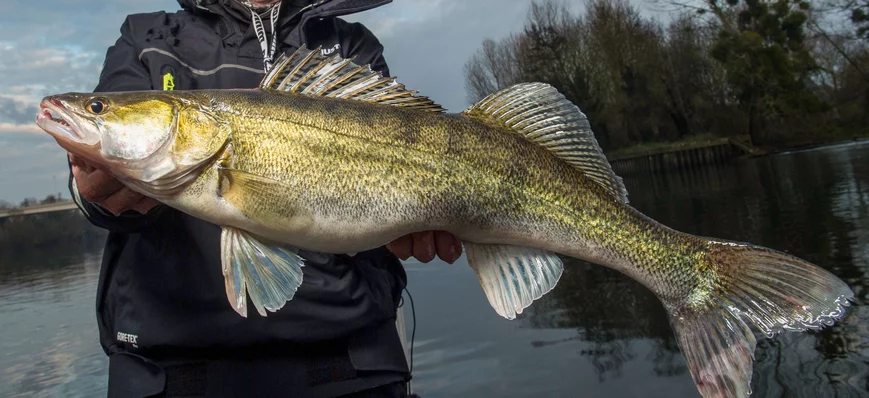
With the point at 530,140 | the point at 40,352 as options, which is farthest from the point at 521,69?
the point at 530,140

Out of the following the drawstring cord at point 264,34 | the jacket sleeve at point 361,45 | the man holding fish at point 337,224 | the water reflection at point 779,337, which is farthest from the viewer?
the water reflection at point 779,337

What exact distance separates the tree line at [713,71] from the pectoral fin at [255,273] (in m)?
47.9

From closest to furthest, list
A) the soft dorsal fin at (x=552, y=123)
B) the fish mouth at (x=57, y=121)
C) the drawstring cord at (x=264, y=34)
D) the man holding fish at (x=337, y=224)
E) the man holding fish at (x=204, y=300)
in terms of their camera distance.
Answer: the fish mouth at (x=57, y=121), the man holding fish at (x=337, y=224), the man holding fish at (x=204, y=300), the soft dorsal fin at (x=552, y=123), the drawstring cord at (x=264, y=34)

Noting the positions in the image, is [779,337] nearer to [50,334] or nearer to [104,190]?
[104,190]

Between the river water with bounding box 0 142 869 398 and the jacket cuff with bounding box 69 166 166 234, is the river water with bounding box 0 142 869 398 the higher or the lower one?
the lower one

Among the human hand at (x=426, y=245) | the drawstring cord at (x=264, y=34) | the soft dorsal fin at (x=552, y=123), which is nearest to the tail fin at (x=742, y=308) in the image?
the soft dorsal fin at (x=552, y=123)

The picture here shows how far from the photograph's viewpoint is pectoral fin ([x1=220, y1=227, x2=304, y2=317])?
2174mm

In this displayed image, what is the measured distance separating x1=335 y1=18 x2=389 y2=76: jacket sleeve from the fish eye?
4.50ft

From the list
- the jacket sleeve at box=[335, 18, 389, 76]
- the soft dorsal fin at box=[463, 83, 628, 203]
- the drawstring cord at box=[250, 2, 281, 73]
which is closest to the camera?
the soft dorsal fin at box=[463, 83, 628, 203]

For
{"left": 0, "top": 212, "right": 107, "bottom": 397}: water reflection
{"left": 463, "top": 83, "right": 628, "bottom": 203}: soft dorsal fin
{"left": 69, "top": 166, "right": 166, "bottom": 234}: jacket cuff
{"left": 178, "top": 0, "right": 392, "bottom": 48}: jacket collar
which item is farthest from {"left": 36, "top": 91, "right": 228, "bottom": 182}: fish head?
{"left": 0, "top": 212, "right": 107, "bottom": 397}: water reflection

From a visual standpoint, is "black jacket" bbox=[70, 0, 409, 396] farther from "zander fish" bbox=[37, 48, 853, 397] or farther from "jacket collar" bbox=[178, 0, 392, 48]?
"zander fish" bbox=[37, 48, 853, 397]

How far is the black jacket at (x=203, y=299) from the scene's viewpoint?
2.50 metres

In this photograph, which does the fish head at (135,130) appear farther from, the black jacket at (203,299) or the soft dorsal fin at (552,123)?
the soft dorsal fin at (552,123)

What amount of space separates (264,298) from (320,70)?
3.16 ft
